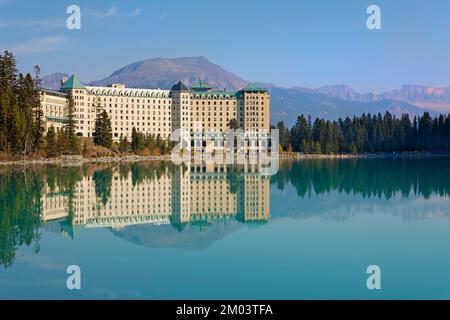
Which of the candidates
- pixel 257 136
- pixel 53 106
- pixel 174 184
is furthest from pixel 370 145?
pixel 174 184

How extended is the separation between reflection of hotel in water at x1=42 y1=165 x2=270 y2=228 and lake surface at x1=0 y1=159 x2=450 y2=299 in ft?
0.30

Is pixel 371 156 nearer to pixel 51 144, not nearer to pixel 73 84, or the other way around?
pixel 73 84

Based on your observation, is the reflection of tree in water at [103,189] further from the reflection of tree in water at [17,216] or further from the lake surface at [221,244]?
the reflection of tree in water at [17,216]

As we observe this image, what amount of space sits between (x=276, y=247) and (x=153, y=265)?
4078 millimetres

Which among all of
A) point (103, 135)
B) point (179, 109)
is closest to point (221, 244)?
point (103, 135)

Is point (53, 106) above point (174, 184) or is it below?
above

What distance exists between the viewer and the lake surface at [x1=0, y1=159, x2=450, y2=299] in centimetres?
1201

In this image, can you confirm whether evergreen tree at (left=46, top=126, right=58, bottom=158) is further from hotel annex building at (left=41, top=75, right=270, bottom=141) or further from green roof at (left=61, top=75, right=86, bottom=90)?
hotel annex building at (left=41, top=75, right=270, bottom=141)

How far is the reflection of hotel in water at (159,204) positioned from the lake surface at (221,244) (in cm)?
9

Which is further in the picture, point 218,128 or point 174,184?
point 218,128

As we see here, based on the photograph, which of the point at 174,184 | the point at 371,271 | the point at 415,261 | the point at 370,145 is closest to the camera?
the point at 371,271
